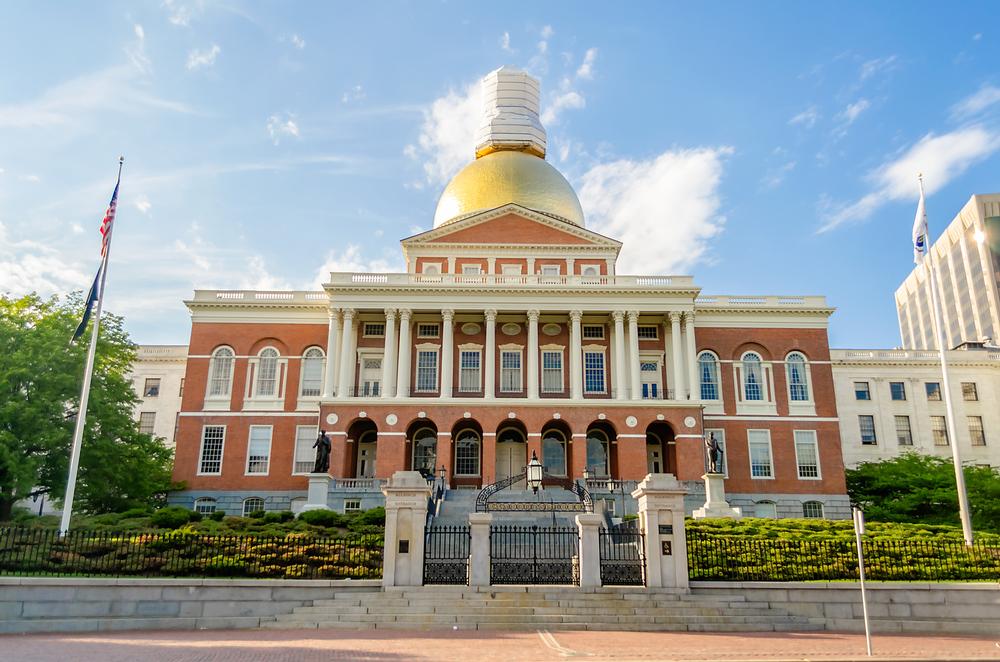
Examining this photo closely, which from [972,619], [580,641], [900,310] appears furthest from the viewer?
[900,310]

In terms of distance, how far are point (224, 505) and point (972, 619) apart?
3747cm

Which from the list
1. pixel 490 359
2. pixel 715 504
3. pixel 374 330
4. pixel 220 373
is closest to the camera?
pixel 715 504

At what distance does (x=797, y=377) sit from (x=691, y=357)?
25.1 ft

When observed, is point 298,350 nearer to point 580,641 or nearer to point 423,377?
point 423,377

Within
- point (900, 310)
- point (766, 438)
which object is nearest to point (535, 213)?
point (766, 438)

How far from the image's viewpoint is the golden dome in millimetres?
53500

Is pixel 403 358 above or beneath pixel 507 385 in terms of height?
above

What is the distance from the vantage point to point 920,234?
3020 cm

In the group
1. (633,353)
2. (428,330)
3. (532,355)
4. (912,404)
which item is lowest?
(912,404)

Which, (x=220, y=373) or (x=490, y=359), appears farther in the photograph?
(x=220, y=373)

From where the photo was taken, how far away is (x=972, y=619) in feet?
60.7

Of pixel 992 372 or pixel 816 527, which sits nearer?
→ pixel 816 527

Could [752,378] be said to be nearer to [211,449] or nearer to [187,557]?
[211,449]

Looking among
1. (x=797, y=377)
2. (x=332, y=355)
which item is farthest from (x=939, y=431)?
(x=332, y=355)
